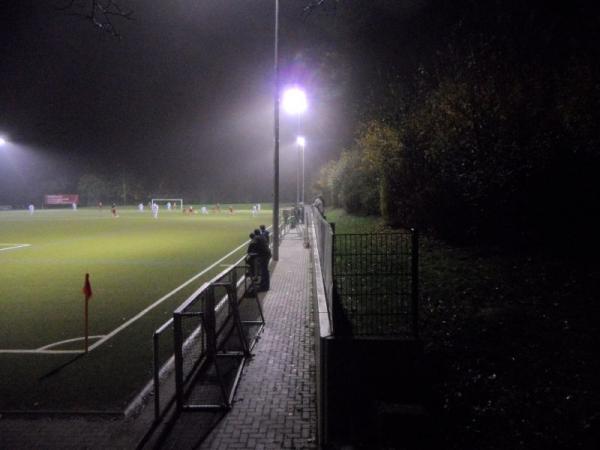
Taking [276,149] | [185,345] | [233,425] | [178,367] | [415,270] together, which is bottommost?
[233,425]

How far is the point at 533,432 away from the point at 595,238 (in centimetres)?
431

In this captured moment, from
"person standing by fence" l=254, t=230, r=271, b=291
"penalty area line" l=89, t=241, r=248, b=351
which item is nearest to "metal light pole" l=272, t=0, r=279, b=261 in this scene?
"penalty area line" l=89, t=241, r=248, b=351

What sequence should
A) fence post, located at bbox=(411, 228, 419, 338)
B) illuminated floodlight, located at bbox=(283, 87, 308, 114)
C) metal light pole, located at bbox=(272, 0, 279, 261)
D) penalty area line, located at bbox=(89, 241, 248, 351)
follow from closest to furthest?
fence post, located at bbox=(411, 228, 419, 338)
penalty area line, located at bbox=(89, 241, 248, 351)
metal light pole, located at bbox=(272, 0, 279, 261)
illuminated floodlight, located at bbox=(283, 87, 308, 114)

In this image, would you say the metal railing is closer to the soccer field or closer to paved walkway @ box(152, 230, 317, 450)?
the soccer field

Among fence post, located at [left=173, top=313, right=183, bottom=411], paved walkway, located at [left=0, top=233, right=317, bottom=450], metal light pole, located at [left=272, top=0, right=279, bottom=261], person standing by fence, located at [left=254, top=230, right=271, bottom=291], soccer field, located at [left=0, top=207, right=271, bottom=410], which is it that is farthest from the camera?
metal light pole, located at [left=272, top=0, right=279, bottom=261]

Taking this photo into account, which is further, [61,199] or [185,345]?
[61,199]

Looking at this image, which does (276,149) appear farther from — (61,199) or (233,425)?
(61,199)

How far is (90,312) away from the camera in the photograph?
10.4 metres

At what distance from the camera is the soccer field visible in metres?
6.38

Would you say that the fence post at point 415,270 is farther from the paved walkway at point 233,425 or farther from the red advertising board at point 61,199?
the red advertising board at point 61,199

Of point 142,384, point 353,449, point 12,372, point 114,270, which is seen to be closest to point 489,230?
point 353,449

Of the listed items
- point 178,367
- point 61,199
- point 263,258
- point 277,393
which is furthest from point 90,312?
point 61,199

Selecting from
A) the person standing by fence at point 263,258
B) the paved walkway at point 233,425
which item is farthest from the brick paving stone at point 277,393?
the person standing by fence at point 263,258

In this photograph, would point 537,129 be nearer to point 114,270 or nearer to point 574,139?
point 574,139
